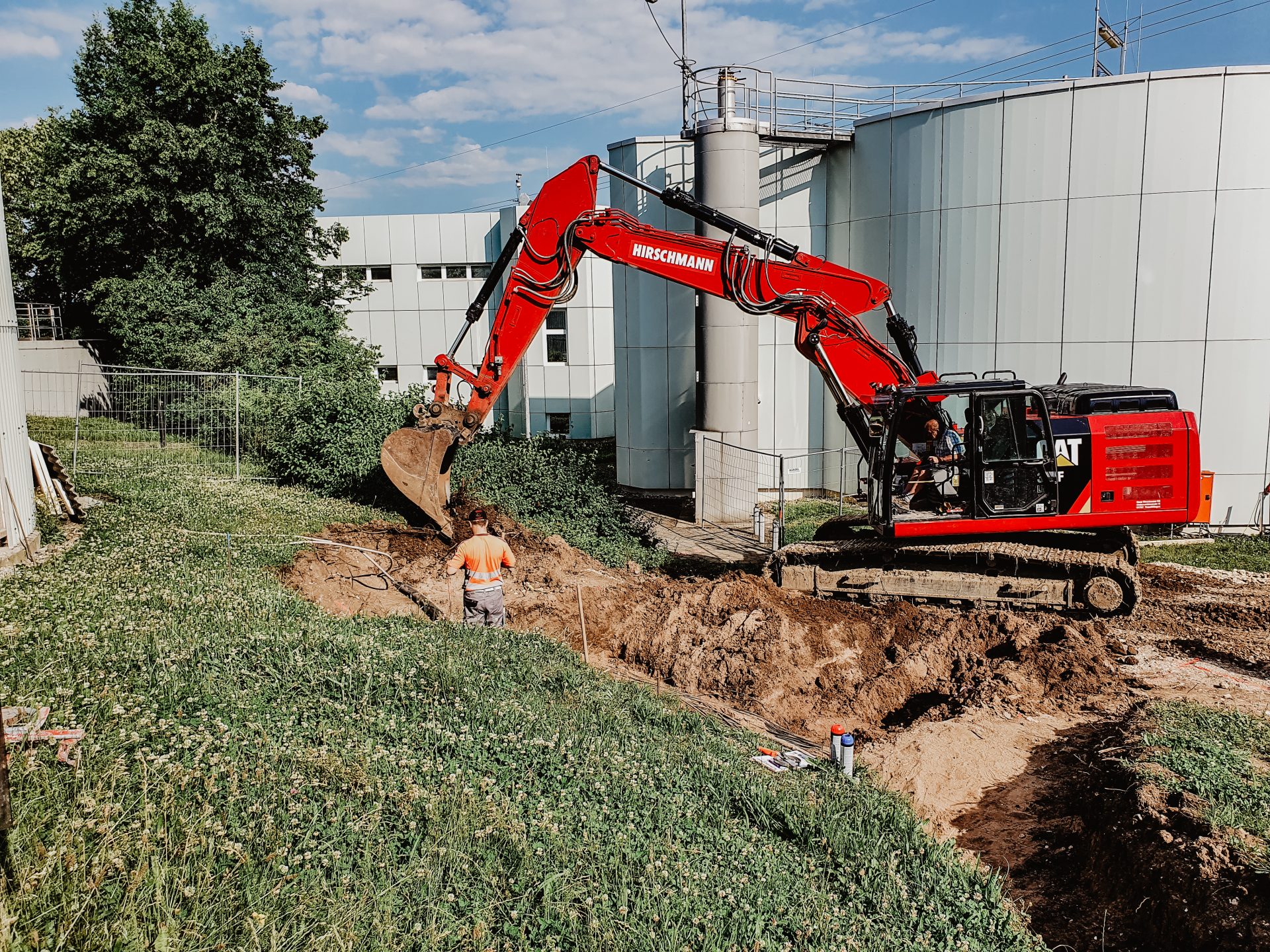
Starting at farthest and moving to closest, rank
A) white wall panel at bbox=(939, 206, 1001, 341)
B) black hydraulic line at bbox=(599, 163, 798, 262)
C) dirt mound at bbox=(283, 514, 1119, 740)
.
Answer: white wall panel at bbox=(939, 206, 1001, 341)
black hydraulic line at bbox=(599, 163, 798, 262)
dirt mound at bbox=(283, 514, 1119, 740)

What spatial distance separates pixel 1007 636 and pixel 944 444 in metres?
2.35

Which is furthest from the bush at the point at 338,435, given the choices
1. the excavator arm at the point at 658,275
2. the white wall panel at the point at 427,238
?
the white wall panel at the point at 427,238

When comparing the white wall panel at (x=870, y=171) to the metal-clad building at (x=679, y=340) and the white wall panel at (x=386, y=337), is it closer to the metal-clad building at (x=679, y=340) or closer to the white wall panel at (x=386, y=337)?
the metal-clad building at (x=679, y=340)

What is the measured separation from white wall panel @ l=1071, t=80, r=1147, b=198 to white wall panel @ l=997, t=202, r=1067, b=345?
658 mm

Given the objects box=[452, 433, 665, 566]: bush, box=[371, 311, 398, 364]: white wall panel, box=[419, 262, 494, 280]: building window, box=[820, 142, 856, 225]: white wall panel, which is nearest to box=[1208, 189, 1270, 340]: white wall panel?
box=[820, 142, 856, 225]: white wall panel

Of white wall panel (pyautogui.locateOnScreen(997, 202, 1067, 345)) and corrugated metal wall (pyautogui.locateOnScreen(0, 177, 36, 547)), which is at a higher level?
white wall panel (pyautogui.locateOnScreen(997, 202, 1067, 345))

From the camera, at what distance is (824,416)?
1950 cm

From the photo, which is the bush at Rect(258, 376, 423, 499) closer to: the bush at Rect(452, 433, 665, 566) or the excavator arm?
the bush at Rect(452, 433, 665, 566)

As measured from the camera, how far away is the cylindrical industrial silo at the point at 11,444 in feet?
30.7

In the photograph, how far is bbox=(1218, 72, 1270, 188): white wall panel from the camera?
1484 cm

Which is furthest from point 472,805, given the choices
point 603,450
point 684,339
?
point 603,450

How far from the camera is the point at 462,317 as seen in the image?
30203mm

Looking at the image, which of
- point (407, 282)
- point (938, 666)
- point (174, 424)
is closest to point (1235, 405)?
point (938, 666)

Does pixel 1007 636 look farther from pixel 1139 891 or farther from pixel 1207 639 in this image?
pixel 1139 891
